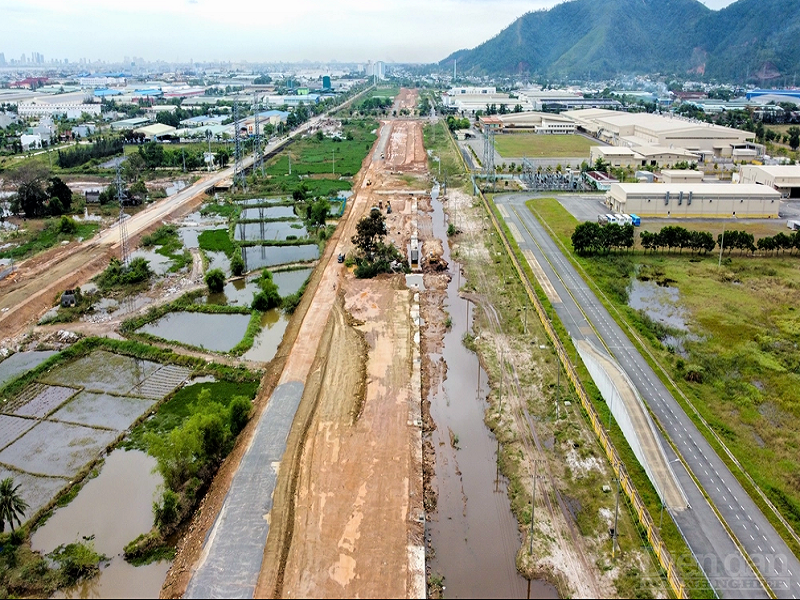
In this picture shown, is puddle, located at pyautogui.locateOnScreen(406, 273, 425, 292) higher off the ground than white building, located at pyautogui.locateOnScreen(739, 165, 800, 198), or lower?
lower

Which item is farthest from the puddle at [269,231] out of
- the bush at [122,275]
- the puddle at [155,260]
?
the bush at [122,275]

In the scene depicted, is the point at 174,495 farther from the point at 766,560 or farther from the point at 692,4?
the point at 692,4

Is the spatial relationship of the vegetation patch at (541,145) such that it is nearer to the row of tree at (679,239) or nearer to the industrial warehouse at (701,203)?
the industrial warehouse at (701,203)

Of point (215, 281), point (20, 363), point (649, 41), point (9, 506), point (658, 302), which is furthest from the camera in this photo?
point (649, 41)

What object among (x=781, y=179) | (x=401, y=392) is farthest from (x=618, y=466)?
(x=781, y=179)

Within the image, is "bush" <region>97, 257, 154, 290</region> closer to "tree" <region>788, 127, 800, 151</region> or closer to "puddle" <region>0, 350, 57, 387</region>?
"puddle" <region>0, 350, 57, 387</region>

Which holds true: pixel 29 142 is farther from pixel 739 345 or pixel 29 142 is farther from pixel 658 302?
pixel 739 345

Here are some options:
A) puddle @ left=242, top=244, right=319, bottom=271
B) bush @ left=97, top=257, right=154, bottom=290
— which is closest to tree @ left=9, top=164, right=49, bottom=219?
bush @ left=97, top=257, right=154, bottom=290
